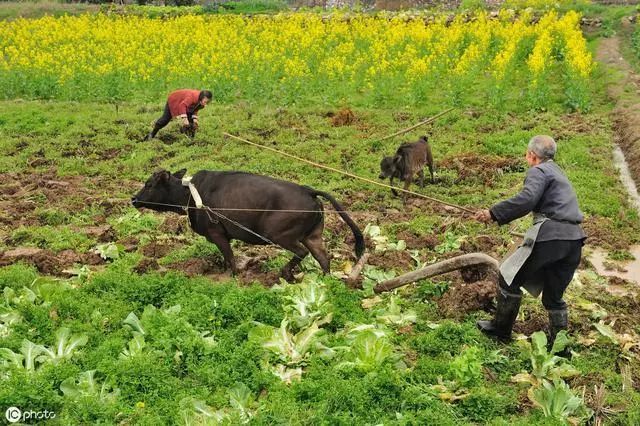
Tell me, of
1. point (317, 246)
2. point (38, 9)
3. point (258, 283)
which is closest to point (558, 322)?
point (317, 246)

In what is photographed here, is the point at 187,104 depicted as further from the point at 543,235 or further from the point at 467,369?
the point at 467,369

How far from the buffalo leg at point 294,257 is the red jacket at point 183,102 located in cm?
753

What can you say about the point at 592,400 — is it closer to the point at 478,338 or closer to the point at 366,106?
the point at 478,338

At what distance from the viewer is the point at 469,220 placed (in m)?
10.5

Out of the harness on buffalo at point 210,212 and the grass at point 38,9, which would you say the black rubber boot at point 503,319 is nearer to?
the harness on buffalo at point 210,212

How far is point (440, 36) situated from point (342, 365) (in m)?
21.7

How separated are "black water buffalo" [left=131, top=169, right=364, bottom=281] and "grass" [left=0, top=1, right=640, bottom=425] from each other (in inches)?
26.5

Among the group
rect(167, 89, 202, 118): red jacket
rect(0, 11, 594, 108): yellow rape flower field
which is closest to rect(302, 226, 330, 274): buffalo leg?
rect(167, 89, 202, 118): red jacket

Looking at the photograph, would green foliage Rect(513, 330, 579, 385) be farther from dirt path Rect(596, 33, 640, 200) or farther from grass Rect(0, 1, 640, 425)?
dirt path Rect(596, 33, 640, 200)

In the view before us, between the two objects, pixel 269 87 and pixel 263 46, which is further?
pixel 263 46

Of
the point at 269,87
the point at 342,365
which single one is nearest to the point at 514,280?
the point at 342,365

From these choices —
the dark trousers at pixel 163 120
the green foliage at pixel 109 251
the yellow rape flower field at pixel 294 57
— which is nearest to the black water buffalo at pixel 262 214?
the green foliage at pixel 109 251

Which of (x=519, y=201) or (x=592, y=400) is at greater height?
(x=519, y=201)

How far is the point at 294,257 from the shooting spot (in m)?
8.09
